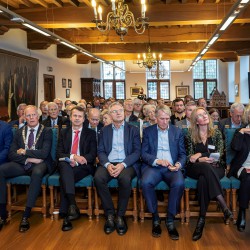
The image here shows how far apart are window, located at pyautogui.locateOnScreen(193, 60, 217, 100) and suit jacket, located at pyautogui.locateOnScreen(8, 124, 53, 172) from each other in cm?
1975

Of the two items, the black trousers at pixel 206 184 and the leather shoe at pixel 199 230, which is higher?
the black trousers at pixel 206 184

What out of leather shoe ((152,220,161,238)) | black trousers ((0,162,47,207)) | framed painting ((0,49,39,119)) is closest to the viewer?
leather shoe ((152,220,161,238))

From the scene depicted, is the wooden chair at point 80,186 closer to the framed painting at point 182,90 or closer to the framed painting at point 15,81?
the framed painting at point 15,81

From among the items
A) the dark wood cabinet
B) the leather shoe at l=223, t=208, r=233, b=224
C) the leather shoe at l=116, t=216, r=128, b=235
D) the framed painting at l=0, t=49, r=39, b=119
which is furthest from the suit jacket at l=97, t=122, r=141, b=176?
the dark wood cabinet

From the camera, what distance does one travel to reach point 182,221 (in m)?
4.14

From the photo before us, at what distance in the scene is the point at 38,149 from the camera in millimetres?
4469

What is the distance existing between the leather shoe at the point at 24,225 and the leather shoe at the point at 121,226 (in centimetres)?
107

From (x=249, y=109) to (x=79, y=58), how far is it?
14213mm

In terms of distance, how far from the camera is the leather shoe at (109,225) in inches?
153

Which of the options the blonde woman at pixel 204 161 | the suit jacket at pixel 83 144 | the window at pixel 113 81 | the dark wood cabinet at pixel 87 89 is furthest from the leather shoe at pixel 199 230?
the window at pixel 113 81

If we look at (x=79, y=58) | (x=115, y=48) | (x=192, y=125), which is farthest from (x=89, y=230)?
(x=79, y=58)

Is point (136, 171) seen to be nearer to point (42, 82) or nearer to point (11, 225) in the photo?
point (11, 225)

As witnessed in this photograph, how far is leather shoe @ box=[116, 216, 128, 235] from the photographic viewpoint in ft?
12.7

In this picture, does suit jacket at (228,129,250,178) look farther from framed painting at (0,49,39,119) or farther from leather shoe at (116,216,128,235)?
framed painting at (0,49,39,119)
